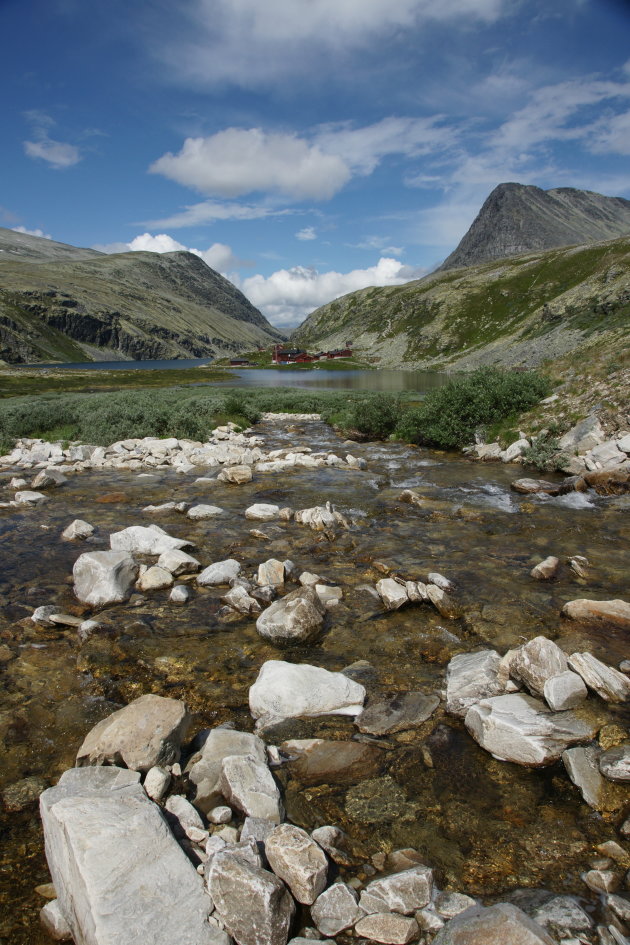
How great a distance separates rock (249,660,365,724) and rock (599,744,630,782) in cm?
255

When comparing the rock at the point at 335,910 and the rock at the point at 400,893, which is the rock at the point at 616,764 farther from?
the rock at the point at 335,910

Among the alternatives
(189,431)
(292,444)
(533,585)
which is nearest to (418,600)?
(533,585)

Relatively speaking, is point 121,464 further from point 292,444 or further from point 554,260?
point 554,260

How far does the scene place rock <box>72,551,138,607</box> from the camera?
26.7 ft

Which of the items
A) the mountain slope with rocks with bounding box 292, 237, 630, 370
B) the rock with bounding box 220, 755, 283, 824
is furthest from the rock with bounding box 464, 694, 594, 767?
the mountain slope with rocks with bounding box 292, 237, 630, 370

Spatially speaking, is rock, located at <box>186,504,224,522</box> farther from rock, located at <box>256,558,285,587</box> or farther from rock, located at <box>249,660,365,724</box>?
rock, located at <box>249,660,365,724</box>

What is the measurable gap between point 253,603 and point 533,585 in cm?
525

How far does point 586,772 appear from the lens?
4.55 m

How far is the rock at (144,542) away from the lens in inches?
396

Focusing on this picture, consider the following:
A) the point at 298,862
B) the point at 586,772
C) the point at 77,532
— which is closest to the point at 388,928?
the point at 298,862

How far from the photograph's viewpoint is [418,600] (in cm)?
812

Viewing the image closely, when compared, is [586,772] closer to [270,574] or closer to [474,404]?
[270,574]

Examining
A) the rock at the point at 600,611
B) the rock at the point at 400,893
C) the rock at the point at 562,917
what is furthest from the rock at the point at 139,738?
the rock at the point at 600,611

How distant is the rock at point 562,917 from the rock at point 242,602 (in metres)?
5.29
